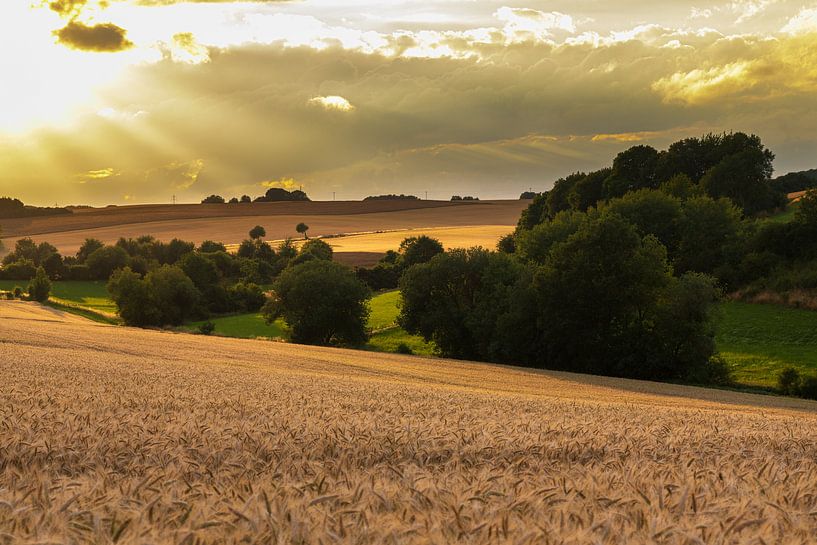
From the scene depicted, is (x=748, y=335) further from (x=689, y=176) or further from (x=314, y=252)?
(x=314, y=252)

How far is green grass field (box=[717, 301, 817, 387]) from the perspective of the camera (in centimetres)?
4512

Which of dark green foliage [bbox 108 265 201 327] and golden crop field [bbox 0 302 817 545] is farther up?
golden crop field [bbox 0 302 817 545]

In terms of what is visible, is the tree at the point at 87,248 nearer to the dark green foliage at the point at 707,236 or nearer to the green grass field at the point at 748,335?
the green grass field at the point at 748,335

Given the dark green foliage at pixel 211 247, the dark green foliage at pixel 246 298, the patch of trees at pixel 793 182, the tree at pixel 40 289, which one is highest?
the patch of trees at pixel 793 182

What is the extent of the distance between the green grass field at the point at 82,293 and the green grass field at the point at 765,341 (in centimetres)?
6700

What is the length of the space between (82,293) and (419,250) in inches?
1880

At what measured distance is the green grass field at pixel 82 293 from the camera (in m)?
91.9

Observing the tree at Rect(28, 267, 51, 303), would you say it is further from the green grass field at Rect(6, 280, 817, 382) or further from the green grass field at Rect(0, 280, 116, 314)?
the green grass field at Rect(6, 280, 817, 382)

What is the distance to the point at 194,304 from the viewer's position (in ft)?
282

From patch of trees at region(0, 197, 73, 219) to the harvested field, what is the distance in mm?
4789

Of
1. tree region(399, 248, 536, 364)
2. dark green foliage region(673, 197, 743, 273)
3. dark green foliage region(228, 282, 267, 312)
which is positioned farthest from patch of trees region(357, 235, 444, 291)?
tree region(399, 248, 536, 364)

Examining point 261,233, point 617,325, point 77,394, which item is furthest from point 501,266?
point 261,233

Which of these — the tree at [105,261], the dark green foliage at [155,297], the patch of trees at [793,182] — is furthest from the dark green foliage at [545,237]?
the tree at [105,261]

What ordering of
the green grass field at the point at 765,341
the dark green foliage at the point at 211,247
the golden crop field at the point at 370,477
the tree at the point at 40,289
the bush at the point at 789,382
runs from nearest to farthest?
the golden crop field at the point at 370,477
the bush at the point at 789,382
the green grass field at the point at 765,341
the tree at the point at 40,289
the dark green foliage at the point at 211,247
